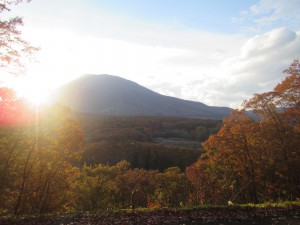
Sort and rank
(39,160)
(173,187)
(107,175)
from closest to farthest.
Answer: (39,160) → (107,175) → (173,187)

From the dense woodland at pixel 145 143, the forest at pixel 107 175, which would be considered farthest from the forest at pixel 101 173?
the dense woodland at pixel 145 143

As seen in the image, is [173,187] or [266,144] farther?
[173,187]

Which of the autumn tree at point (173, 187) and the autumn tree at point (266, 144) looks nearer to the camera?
the autumn tree at point (266, 144)

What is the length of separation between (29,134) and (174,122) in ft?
534

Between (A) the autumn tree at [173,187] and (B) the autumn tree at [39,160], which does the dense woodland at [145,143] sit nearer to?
(A) the autumn tree at [173,187]

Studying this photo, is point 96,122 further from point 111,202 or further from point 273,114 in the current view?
point 273,114

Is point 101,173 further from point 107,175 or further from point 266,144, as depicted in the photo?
point 266,144

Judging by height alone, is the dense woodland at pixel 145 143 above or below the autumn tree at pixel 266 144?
below

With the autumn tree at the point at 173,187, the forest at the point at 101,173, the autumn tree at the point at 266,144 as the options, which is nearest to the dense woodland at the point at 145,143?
the autumn tree at the point at 173,187

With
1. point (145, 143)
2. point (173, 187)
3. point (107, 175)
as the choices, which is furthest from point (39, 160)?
point (145, 143)

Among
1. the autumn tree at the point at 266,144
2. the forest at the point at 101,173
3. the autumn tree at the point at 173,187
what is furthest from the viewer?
the autumn tree at the point at 173,187

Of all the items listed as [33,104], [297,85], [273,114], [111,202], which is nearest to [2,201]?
[33,104]

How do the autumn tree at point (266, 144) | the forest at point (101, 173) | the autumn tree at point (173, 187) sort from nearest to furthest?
the forest at point (101, 173), the autumn tree at point (266, 144), the autumn tree at point (173, 187)

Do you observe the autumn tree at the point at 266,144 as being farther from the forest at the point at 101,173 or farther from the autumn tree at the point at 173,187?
the autumn tree at the point at 173,187
